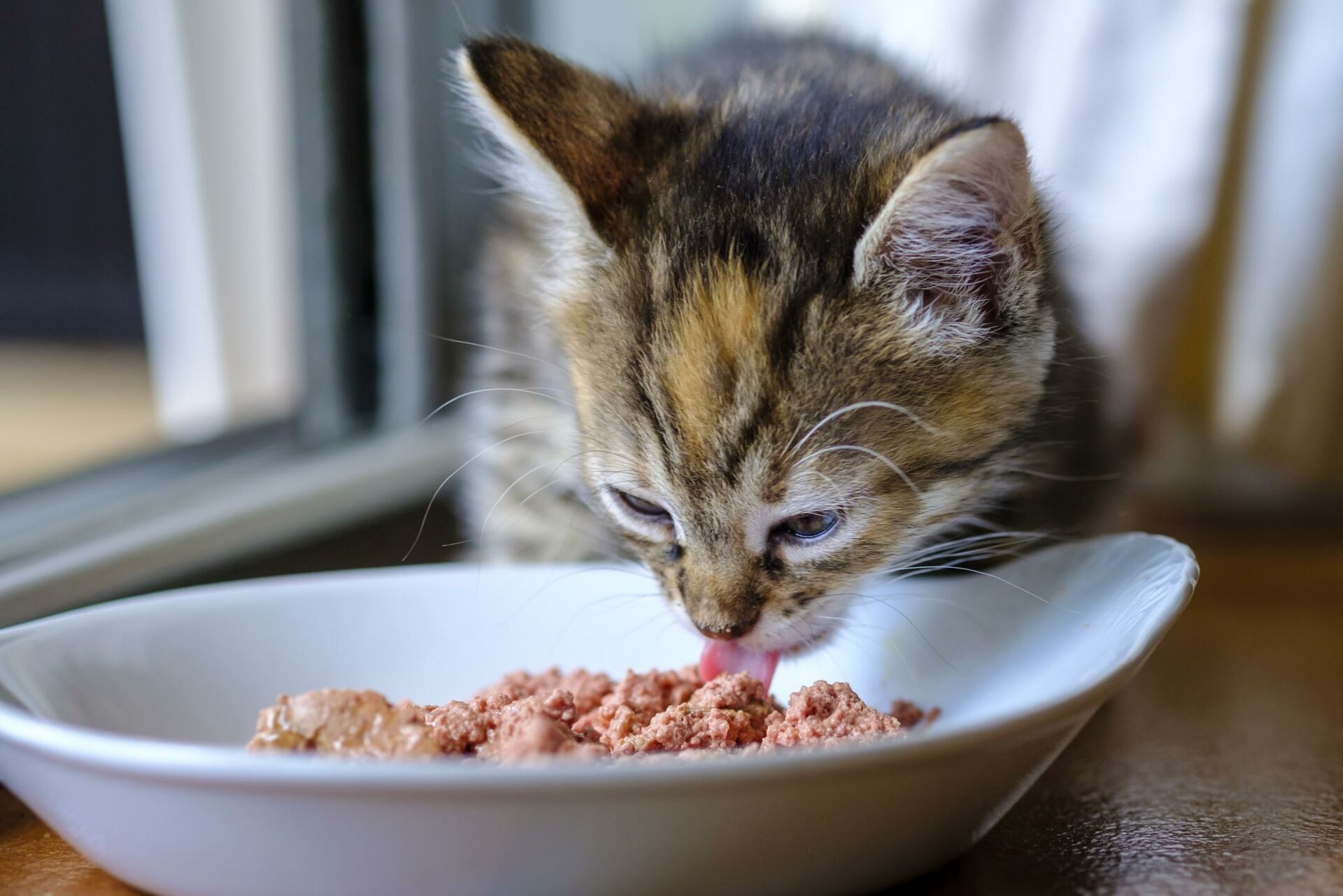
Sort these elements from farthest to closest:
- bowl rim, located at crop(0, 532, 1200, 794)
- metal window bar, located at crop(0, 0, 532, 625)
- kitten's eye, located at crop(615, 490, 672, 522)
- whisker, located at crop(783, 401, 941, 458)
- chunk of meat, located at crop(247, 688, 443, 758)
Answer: metal window bar, located at crop(0, 0, 532, 625), kitten's eye, located at crop(615, 490, 672, 522), whisker, located at crop(783, 401, 941, 458), chunk of meat, located at crop(247, 688, 443, 758), bowl rim, located at crop(0, 532, 1200, 794)

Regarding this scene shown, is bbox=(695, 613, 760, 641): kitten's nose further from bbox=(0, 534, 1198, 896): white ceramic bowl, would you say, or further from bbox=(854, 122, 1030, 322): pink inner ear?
bbox=(854, 122, 1030, 322): pink inner ear

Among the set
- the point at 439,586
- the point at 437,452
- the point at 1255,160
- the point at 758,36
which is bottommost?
the point at 437,452

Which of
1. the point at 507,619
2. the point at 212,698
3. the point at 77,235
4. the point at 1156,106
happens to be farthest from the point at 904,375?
the point at 77,235

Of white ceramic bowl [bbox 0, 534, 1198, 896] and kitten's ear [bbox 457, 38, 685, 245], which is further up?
kitten's ear [bbox 457, 38, 685, 245]

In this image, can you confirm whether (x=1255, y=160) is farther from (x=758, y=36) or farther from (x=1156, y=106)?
(x=758, y=36)

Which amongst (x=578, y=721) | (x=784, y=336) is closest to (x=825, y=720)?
(x=578, y=721)

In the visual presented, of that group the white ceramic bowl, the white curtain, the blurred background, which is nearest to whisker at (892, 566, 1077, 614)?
the white ceramic bowl
